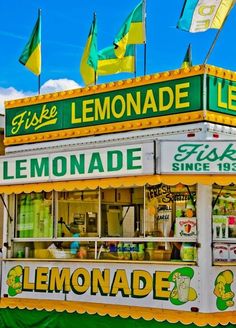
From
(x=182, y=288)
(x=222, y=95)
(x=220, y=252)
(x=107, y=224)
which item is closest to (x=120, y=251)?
(x=107, y=224)

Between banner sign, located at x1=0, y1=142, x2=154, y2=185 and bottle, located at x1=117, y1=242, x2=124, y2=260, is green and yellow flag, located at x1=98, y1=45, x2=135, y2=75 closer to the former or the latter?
banner sign, located at x1=0, y1=142, x2=154, y2=185

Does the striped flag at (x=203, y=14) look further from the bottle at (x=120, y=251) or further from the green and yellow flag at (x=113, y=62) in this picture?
the bottle at (x=120, y=251)

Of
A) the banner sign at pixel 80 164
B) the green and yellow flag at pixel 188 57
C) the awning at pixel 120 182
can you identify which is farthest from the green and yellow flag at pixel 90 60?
the green and yellow flag at pixel 188 57

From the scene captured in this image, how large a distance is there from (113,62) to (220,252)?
5.07 metres

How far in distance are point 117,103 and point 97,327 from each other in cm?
401

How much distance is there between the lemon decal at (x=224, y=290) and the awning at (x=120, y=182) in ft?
5.10

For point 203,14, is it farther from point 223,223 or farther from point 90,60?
point 223,223

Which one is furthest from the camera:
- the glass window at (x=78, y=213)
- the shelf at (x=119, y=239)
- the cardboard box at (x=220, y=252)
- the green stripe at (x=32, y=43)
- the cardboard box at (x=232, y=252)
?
the green stripe at (x=32, y=43)

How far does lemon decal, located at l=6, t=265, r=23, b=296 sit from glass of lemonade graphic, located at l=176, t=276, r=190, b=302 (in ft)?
11.7

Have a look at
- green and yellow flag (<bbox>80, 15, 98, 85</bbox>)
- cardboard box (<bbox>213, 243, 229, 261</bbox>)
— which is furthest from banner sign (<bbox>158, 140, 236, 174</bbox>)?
green and yellow flag (<bbox>80, 15, 98, 85</bbox>)

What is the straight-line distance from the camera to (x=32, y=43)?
1452 centimetres

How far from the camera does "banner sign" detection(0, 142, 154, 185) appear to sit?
11.0m

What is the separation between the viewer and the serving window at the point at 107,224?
442 inches

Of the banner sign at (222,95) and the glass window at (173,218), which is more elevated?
the banner sign at (222,95)
